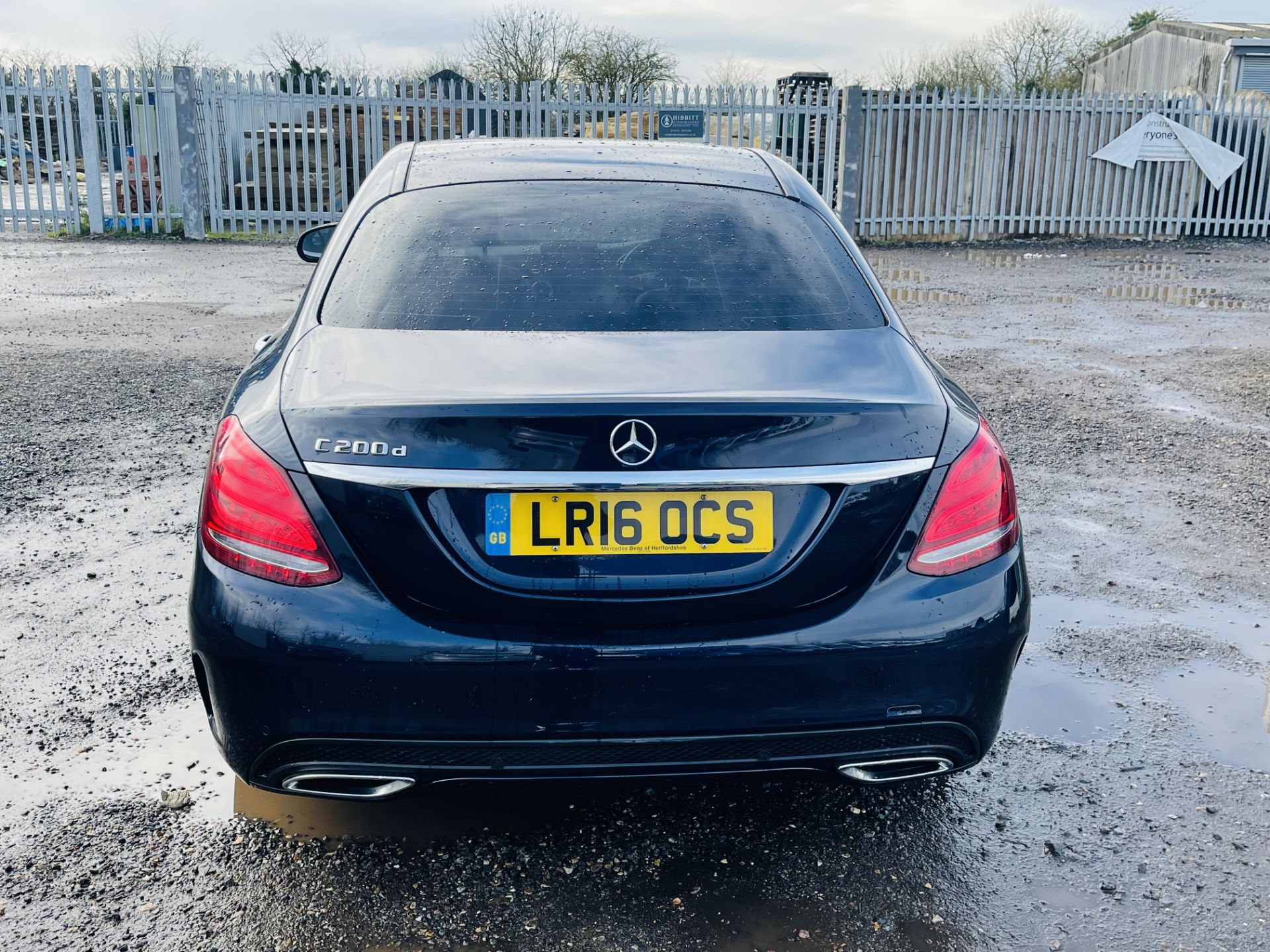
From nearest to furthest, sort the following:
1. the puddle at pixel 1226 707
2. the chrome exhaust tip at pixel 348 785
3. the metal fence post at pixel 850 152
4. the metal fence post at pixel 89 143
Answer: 1. the chrome exhaust tip at pixel 348 785
2. the puddle at pixel 1226 707
3. the metal fence post at pixel 89 143
4. the metal fence post at pixel 850 152

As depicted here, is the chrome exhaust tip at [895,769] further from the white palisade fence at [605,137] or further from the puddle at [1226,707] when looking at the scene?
the white palisade fence at [605,137]

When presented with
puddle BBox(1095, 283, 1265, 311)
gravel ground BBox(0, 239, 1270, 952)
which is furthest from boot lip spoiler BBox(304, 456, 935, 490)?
puddle BBox(1095, 283, 1265, 311)

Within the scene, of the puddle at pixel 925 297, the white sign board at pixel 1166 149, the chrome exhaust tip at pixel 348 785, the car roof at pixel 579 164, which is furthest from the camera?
the white sign board at pixel 1166 149

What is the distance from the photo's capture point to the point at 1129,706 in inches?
138

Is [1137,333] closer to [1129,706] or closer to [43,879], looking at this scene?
[1129,706]

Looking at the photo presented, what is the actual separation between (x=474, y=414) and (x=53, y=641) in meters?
2.27

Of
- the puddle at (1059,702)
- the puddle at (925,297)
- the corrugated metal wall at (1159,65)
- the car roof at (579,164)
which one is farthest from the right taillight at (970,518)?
the corrugated metal wall at (1159,65)

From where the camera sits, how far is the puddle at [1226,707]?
10.6 ft

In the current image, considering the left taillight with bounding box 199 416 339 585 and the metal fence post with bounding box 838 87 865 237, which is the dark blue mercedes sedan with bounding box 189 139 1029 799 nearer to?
the left taillight with bounding box 199 416 339 585

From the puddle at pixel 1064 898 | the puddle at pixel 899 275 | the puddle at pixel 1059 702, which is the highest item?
the puddle at pixel 1064 898

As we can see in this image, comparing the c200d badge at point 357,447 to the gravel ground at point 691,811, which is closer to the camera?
the c200d badge at point 357,447

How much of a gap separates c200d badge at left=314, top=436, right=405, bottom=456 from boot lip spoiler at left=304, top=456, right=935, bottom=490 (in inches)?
1.1

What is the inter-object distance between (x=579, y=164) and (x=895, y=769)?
1.93 m

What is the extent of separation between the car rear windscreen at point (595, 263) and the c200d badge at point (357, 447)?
48cm
